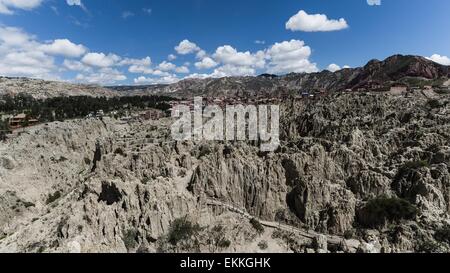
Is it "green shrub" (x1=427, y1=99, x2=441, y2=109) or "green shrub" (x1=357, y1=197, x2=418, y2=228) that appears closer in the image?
"green shrub" (x1=357, y1=197, x2=418, y2=228)

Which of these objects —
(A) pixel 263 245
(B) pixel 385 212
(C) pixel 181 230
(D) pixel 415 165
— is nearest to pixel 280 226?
(A) pixel 263 245

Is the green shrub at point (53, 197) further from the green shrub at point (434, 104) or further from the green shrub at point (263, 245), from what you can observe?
the green shrub at point (434, 104)

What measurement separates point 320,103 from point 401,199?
33.0 metres

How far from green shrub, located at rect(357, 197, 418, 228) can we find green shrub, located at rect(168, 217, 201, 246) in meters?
15.9

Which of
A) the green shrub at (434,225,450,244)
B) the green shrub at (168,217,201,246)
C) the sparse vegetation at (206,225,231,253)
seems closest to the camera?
the sparse vegetation at (206,225,231,253)

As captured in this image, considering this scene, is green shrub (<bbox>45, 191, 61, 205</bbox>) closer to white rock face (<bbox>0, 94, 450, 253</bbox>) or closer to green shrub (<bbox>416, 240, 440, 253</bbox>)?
white rock face (<bbox>0, 94, 450, 253</bbox>)

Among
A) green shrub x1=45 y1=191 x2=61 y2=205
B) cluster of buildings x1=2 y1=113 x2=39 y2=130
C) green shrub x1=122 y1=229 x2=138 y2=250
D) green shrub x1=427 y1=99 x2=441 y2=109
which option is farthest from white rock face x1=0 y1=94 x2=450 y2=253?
cluster of buildings x1=2 y1=113 x2=39 y2=130

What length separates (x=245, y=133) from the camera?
5094cm

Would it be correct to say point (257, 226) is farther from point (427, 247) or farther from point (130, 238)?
point (427, 247)

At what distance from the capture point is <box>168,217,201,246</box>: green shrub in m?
30.0

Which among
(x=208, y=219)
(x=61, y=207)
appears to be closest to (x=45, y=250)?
(x=61, y=207)

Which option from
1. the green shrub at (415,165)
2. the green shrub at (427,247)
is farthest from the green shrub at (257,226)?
the green shrub at (415,165)
